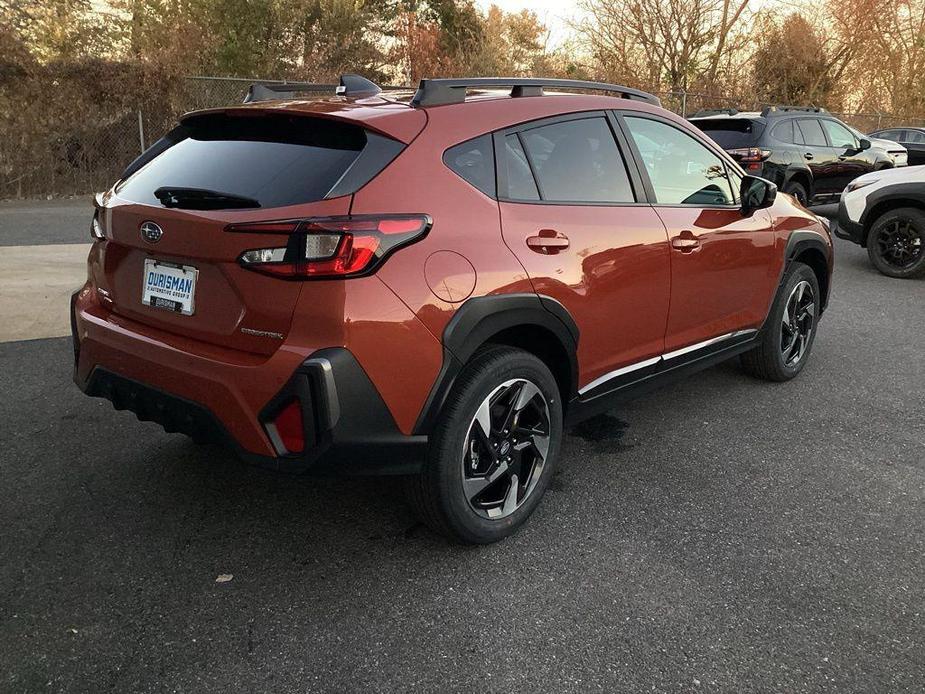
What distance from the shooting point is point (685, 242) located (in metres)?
3.70

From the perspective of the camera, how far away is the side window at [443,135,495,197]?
9.09 feet

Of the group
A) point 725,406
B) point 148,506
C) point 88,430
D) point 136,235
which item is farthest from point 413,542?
point 725,406

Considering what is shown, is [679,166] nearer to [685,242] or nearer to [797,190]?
[685,242]

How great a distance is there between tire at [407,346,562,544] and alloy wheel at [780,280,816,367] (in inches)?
92.2

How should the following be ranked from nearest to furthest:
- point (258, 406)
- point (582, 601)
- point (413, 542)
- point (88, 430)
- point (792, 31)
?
1. point (258, 406)
2. point (582, 601)
3. point (413, 542)
4. point (88, 430)
5. point (792, 31)

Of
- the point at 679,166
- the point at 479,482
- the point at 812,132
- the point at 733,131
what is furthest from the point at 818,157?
the point at 479,482

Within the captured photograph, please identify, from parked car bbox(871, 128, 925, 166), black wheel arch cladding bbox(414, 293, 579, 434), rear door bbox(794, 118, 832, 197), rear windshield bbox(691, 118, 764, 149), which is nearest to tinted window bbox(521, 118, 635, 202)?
black wheel arch cladding bbox(414, 293, 579, 434)

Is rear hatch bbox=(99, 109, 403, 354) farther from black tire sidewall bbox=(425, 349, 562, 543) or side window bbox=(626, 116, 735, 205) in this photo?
side window bbox=(626, 116, 735, 205)

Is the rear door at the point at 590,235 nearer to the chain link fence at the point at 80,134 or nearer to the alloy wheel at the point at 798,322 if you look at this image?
the alloy wheel at the point at 798,322

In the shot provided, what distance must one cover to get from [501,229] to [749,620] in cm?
157

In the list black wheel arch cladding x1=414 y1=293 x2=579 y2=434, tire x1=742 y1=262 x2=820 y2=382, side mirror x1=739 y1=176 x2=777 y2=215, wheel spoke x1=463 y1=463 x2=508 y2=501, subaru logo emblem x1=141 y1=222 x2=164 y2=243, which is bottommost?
wheel spoke x1=463 y1=463 x2=508 y2=501

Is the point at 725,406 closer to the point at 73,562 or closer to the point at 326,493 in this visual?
the point at 326,493

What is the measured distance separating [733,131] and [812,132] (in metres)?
1.66

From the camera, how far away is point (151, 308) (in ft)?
9.15
